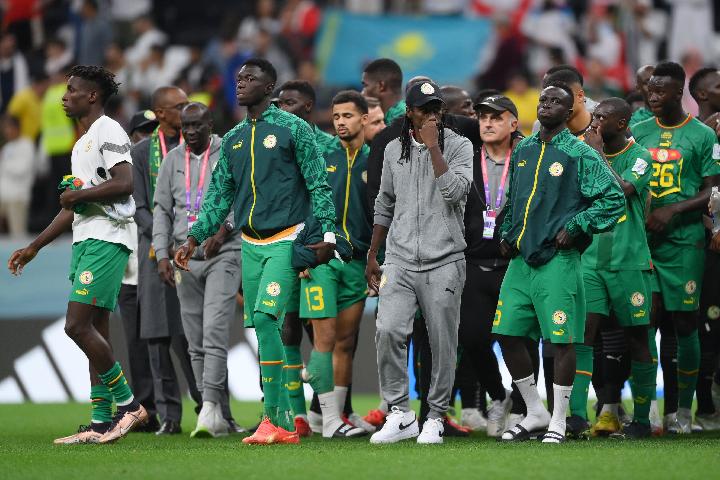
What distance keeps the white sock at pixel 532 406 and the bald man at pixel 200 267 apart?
98.9 inches

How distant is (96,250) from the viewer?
31.9 ft

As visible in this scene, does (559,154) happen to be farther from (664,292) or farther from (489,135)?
(664,292)

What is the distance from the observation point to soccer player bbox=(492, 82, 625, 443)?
9109 millimetres

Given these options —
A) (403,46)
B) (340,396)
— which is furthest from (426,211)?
(403,46)

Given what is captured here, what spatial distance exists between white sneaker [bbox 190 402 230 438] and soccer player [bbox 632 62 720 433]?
11.8 feet

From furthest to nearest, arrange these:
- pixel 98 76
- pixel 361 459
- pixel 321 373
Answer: pixel 321 373
pixel 98 76
pixel 361 459

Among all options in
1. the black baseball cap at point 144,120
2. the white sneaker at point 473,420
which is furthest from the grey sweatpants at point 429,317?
the black baseball cap at point 144,120

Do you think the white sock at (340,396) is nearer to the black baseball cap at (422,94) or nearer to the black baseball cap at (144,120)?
the black baseball cap at (422,94)

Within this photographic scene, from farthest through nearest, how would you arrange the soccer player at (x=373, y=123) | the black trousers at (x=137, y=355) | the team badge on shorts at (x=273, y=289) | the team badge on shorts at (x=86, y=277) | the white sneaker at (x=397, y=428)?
the black trousers at (x=137, y=355) < the soccer player at (x=373, y=123) < the team badge on shorts at (x=86, y=277) < the white sneaker at (x=397, y=428) < the team badge on shorts at (x=273, y=289)

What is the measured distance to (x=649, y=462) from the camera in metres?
7.99

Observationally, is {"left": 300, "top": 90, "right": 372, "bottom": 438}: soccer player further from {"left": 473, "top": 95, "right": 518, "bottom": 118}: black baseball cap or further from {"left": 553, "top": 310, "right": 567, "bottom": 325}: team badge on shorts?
{"left": 553, "top": 310, "right": 567, "bottom": 325}: team badge on shorts

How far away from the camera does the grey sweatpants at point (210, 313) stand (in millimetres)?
10555

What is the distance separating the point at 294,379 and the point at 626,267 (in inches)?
107

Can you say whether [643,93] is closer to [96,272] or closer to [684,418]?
[684,418]
